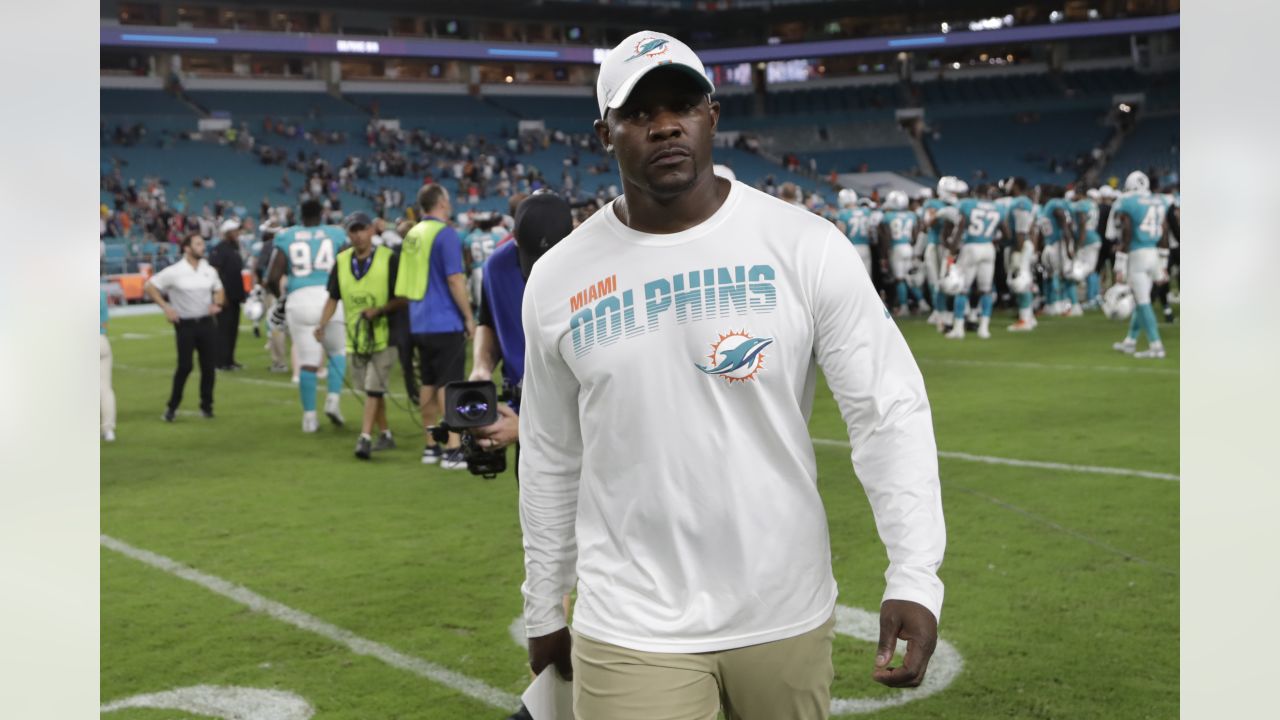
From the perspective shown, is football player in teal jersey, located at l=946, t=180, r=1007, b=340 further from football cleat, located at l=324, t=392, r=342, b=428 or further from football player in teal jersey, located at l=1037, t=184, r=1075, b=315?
football cleat, located at l=324, t=392, r=342, b=428

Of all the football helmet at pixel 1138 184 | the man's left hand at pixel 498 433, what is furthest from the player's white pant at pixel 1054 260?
the man's left hand at pixel 498 433

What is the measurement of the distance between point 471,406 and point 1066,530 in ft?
14.6

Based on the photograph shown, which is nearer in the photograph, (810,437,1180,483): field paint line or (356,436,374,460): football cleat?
(810,437,1180,483): field paint line

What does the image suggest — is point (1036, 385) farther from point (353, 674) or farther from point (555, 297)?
point (555, 297)

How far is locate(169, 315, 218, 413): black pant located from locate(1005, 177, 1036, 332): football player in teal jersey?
9794 mm

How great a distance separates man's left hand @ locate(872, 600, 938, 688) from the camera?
7.46 ft

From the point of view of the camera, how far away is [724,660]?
2.51 meters

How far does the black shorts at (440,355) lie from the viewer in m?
9.40

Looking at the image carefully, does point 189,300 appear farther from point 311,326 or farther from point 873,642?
point 873,642

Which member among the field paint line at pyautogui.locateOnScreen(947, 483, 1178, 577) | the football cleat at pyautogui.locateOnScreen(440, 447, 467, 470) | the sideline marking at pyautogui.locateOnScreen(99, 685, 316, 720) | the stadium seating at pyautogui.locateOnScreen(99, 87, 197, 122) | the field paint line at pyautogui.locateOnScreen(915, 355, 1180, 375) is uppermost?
the stadium seating at pyautogui.locateOnScreen(99, 87, 197, 122)

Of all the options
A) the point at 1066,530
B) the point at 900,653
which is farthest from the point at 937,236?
the point at 900,653

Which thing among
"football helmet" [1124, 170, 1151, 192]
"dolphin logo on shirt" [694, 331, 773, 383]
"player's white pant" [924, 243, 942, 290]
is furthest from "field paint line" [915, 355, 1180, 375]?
"dolphin logo on shirt" [694, 331, 773, 383]

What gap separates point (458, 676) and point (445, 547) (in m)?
2.08
